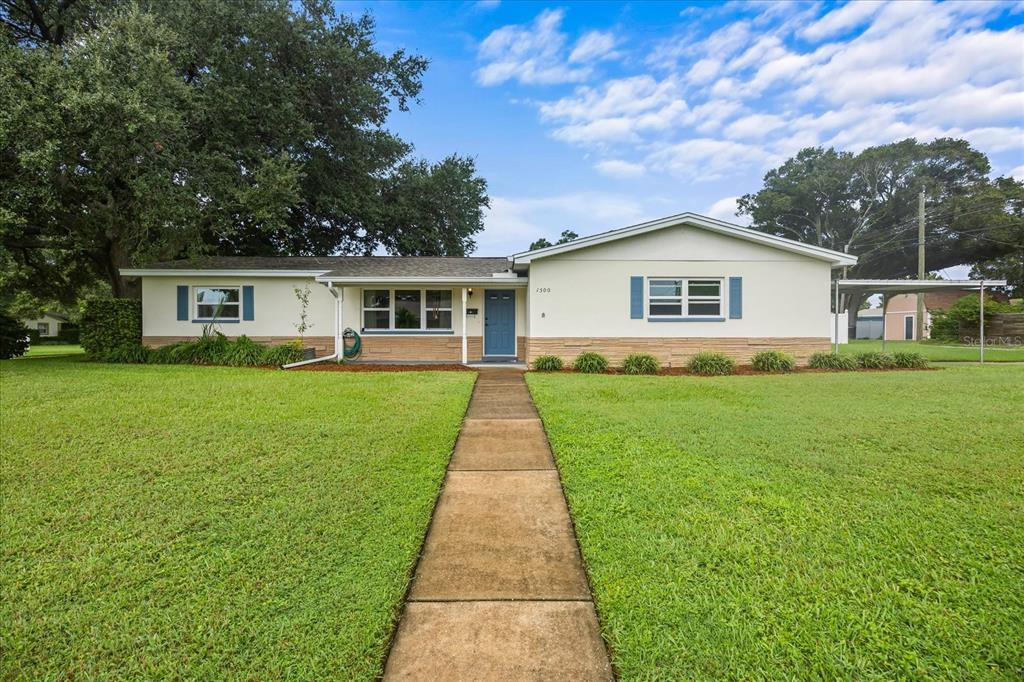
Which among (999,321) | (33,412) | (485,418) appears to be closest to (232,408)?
(33,412)

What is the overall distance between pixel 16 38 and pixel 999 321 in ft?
125

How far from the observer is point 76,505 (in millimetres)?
3604

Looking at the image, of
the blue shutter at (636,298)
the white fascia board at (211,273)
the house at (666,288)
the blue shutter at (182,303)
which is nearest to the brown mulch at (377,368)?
the house at (666,288)

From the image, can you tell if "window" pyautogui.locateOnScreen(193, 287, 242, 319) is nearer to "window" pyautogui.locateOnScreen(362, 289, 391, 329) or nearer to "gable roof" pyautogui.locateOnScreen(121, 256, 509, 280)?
"gable roof" pyautogui.locateOnScreen(121, 256, 509, 280)

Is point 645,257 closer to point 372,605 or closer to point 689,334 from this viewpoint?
point 689,334

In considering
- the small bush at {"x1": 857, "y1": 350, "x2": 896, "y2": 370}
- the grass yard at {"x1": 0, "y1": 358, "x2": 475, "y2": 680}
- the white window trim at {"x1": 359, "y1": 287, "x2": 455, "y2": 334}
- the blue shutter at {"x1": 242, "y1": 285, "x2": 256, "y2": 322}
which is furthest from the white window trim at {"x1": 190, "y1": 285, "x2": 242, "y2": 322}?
the small bush at {"x1": 857, "y1": 350, "x2": 896, "y2": 370}

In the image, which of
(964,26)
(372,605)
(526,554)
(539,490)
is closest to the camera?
(372,605)

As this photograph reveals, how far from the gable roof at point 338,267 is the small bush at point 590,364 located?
4.15 metres

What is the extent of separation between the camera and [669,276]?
12.7m

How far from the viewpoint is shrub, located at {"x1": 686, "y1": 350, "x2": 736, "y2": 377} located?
11773mm

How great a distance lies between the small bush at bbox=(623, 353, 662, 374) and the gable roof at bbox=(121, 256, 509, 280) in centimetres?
511

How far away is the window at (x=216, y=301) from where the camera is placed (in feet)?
47.5

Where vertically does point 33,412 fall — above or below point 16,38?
below

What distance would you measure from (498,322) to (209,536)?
1176 cm
